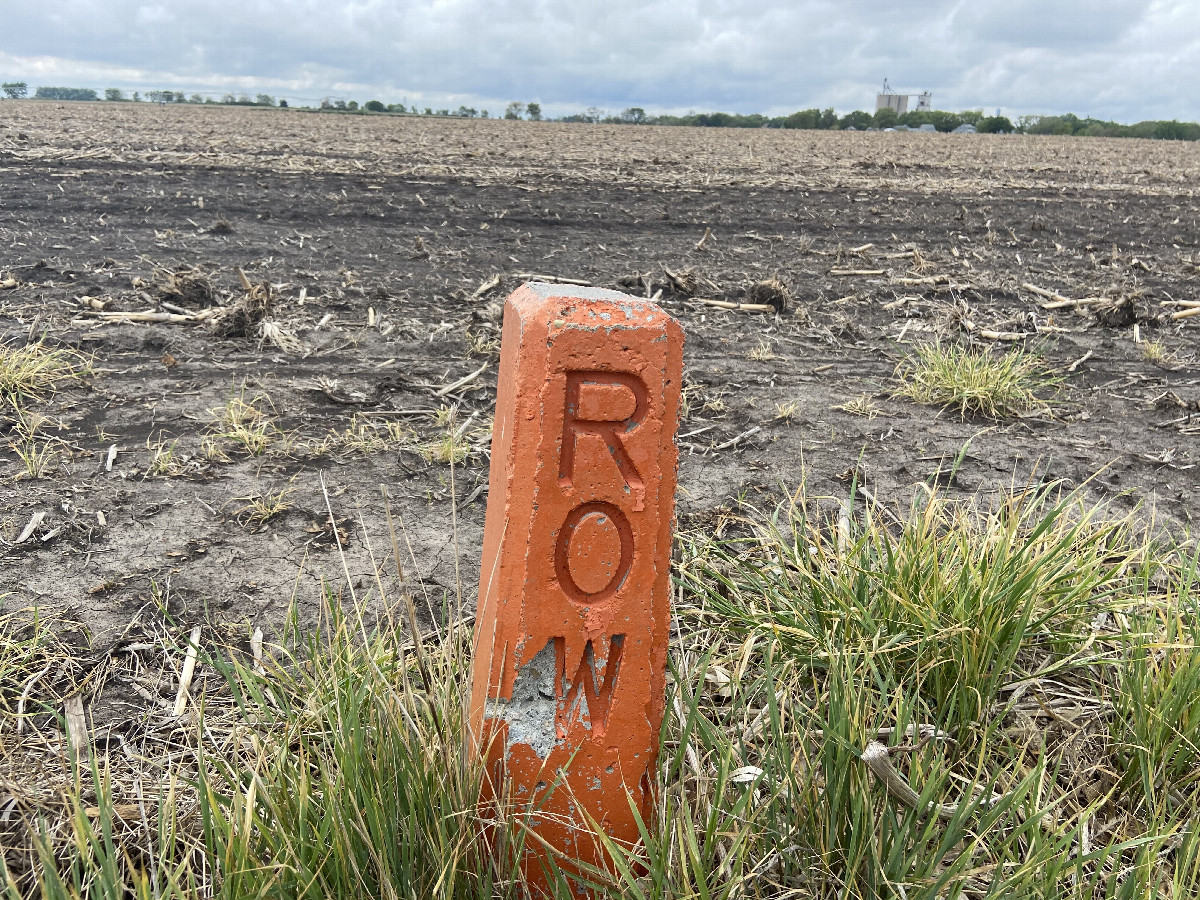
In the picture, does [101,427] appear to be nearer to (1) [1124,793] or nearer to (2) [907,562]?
(2) [907,562]

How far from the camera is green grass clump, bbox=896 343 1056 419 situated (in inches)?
178

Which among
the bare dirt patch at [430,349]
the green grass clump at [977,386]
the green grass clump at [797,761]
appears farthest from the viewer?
the green grass clump at [977,386]

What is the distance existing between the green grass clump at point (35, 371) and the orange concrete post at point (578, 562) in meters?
3.64

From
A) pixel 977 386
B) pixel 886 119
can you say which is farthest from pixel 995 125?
pixel 977 386

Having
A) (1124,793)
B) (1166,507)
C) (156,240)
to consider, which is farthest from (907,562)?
(156,240)

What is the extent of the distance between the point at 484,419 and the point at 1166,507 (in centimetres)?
319

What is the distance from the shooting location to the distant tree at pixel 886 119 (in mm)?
62875

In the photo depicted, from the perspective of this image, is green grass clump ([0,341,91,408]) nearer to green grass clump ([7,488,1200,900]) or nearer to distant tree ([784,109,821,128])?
green grass clump ([7,488,1200,900])

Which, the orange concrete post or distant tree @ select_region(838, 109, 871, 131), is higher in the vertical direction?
distant tree @ select_region(838, 109, 871, 131)

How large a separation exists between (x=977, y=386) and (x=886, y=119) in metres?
68.1

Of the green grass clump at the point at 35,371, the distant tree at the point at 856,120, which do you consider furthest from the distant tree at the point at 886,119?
the green grass clump at the point at 35,371

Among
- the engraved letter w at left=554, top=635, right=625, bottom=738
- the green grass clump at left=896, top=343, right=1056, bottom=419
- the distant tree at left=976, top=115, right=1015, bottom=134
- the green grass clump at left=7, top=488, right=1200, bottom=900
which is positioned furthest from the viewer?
the distant tree at left=976, top=115, right=1015, bottom=134

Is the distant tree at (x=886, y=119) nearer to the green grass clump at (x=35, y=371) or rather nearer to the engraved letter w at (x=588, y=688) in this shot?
the green grass clump at (x=35, y=371)

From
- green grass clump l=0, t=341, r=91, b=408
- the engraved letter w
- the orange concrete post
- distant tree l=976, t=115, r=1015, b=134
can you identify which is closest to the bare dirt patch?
green grass clump l=0, t=341, r=91, b=408
